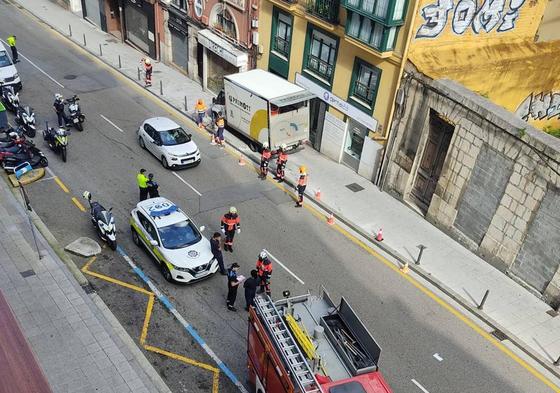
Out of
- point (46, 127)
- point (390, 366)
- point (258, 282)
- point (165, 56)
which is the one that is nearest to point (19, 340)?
point (258, 282)

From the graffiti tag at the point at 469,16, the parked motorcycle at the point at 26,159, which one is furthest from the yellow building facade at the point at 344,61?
the parked motorcycle at the point at 26,159

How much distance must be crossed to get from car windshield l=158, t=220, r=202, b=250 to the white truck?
777 centimetres

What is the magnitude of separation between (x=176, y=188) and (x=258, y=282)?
24.7 ft

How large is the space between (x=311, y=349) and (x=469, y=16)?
16168mm

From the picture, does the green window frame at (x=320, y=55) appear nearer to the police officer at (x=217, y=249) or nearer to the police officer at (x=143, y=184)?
the police officer at (x=143, y=184)

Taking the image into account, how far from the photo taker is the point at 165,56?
33.9m

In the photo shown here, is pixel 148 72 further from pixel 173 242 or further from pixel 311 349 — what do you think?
pixel 311 349

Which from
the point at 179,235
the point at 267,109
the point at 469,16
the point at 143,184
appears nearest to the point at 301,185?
the point at 267,109

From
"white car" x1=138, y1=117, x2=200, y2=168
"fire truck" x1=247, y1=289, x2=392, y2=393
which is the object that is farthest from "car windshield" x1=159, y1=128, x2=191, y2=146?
"fire truck" x1=247, y1=289, x2=392, y2=393

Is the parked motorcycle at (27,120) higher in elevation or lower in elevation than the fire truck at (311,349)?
lower

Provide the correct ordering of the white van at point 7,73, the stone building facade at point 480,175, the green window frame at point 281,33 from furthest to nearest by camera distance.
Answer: the white van at point 7,73, the green window frame at point 281,33, the stone building facade at point 480,175

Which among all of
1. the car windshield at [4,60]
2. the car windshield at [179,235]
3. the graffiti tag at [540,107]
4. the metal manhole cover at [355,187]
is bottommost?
the metal manhole cover at [355,187]

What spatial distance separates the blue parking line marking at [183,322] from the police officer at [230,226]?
303cm

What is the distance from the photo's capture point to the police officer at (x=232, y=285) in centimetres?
1519
